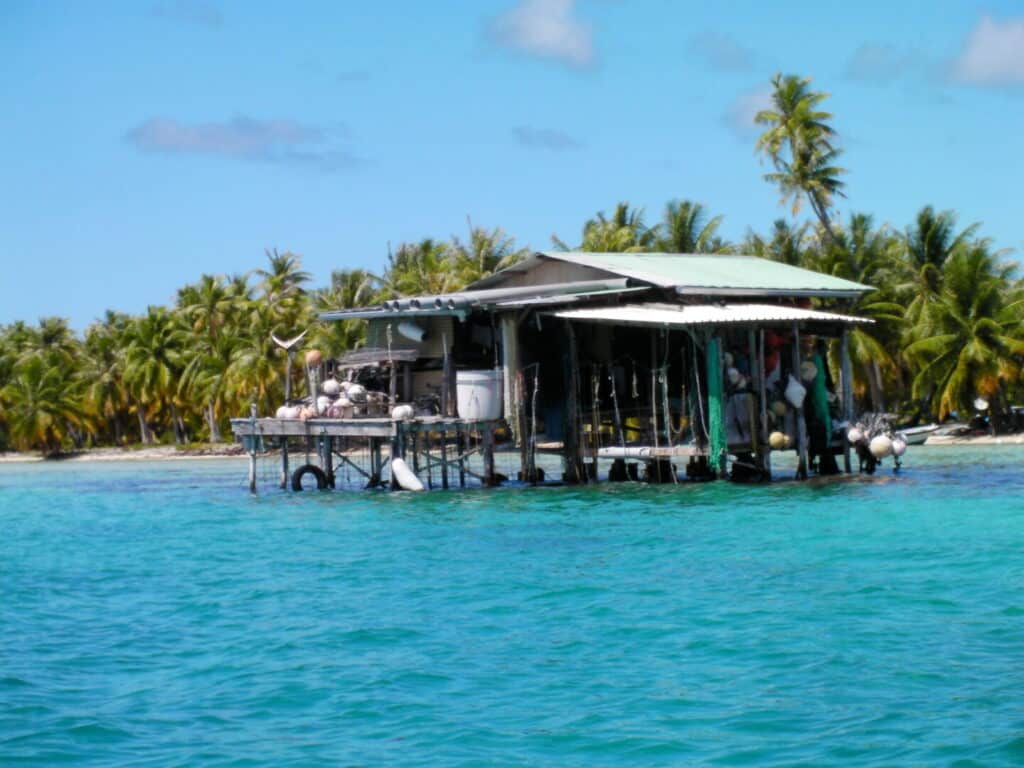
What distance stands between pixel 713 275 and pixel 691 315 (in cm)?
460

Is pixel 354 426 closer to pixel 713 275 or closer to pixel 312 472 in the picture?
pixel 312 472

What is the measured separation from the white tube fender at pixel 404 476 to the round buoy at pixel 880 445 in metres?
9.77

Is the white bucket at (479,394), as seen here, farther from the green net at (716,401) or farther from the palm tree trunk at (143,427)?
the palm tree trunk at (143,427)

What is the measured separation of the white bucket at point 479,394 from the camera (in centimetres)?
3111

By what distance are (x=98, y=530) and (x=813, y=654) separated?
20298mm

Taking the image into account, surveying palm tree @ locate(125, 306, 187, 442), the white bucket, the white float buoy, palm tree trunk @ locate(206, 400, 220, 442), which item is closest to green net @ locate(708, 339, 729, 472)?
the white bucket

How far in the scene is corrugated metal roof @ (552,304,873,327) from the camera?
2809 centimetres

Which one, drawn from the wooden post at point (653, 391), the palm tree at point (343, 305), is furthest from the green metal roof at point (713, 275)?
the palm tree at point (343, 305)

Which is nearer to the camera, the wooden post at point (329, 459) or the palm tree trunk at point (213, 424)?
the wooden post at point (329, 459)

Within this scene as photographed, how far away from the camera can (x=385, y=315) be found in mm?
Result: 31969

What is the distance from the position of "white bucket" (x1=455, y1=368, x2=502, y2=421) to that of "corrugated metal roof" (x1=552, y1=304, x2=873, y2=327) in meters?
2.09

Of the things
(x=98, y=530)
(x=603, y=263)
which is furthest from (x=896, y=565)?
(x=98, y=530)

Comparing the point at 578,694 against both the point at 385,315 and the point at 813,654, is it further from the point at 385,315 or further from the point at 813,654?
the point at 385,315

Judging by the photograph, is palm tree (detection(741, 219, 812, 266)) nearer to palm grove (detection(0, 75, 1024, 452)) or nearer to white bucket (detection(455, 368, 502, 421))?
palm grove (detection(0, 75, 1024, 452))
